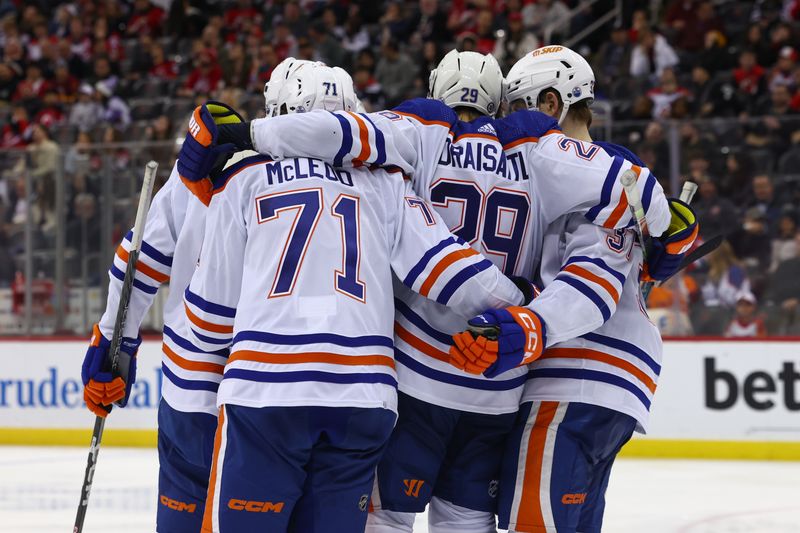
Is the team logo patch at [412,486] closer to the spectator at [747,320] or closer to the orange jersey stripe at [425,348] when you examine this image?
the orange jersey stripe at [425,348]

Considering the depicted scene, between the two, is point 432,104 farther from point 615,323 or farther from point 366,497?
point 366,497

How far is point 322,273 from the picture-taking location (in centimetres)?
247

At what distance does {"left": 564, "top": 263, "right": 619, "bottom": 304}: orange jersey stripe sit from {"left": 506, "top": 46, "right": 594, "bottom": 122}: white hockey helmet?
0.47 m

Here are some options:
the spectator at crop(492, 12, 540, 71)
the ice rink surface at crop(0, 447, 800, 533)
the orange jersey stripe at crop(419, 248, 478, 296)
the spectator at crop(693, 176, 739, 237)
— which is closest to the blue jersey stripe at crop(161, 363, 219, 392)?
the orange jersey stripe at crop(419, 248, 478, 296)

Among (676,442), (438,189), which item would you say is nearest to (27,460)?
(676,442)

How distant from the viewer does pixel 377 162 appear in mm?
2604

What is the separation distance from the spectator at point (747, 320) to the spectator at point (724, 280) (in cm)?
4

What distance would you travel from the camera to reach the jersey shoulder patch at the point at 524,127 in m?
2.84

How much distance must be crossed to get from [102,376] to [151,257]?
33cm

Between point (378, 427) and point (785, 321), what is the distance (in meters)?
4.92

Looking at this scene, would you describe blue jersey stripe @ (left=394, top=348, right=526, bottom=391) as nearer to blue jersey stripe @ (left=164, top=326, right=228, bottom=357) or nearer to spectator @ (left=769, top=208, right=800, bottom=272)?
blue jersey stripe @ (left=164, top=326, right=228, bottom=357)

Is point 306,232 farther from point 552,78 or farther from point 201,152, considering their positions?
point 552,78

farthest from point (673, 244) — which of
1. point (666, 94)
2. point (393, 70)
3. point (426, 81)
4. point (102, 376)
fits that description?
point (393, 70)

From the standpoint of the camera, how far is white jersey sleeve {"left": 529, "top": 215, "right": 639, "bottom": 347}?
2.69 metres
